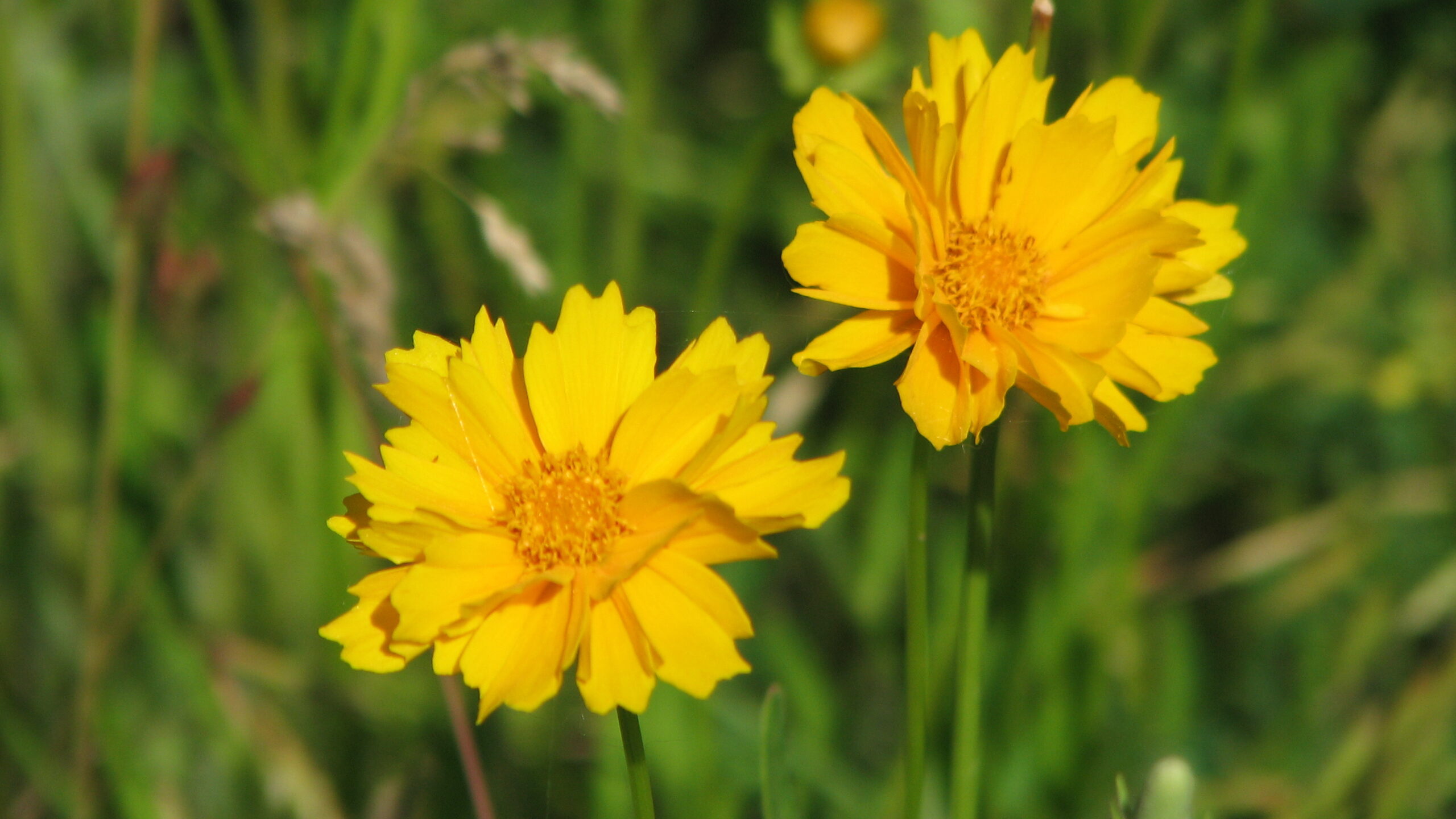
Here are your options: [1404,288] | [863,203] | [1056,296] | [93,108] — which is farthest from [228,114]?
[1404,288]

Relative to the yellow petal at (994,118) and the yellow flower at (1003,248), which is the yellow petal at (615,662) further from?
the yellow petal at (994,118)

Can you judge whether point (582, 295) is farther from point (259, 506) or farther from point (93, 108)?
point (93, 108)

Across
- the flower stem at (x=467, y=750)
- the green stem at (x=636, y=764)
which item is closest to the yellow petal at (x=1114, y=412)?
Result: the green stem at (x=636, y=764)

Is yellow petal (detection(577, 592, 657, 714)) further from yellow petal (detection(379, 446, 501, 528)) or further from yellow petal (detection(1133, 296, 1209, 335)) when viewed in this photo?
yellow petal (detection(1133, 296, 1209, 335))

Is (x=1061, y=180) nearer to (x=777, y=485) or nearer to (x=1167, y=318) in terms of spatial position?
(x=1167, y=318)

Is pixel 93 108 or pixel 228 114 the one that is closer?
pixel 228 114

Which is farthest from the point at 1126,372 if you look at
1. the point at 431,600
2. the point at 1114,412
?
the point at 431,600
